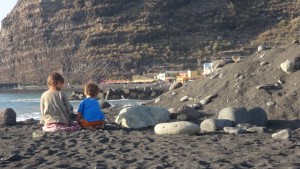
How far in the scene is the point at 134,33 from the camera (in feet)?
344

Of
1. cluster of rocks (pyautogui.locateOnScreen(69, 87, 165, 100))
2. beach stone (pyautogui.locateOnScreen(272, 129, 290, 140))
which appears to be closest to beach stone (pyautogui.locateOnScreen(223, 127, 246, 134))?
beach stone (pyautogui.locateOnScreen(272, 129, 290, 140))

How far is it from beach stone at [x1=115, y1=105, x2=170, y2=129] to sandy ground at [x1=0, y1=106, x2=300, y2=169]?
1.00 metres

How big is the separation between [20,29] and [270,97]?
123163mm

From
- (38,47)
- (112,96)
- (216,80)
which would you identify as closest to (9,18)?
(38,47)

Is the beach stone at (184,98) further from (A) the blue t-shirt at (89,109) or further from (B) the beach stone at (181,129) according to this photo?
(B) the beach stone at (181,129)

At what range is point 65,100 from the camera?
11.5 meters

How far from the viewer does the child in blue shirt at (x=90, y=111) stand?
1184 centimetres

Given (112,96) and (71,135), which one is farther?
(112,96)

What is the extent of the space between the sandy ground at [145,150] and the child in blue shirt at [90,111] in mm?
405

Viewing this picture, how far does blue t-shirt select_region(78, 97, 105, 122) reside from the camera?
11.8m

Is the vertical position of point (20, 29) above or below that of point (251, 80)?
above

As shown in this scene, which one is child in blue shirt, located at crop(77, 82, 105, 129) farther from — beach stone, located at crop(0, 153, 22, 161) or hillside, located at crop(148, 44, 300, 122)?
hillside, located at crop(148, 44, 300, 122)

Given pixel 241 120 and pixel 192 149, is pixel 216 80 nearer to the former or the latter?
pixel 241 120

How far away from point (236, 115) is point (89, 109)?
332 cm
